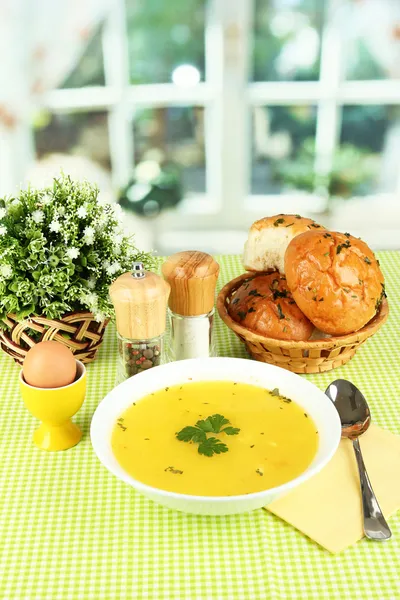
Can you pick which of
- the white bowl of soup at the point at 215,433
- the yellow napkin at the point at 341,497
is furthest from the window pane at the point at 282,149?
the yellow napkin at the point at 341,497

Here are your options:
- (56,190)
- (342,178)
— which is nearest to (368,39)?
(342,178)

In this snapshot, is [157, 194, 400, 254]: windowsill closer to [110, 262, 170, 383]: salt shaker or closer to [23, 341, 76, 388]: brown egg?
[110, 262, 170, 383]: salt shaker

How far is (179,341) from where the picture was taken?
1335 mm

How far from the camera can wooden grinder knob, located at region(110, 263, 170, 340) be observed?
116 centimetres

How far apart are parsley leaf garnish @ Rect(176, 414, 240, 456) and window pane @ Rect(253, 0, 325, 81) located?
308 centimetres

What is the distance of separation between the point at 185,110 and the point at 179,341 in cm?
280

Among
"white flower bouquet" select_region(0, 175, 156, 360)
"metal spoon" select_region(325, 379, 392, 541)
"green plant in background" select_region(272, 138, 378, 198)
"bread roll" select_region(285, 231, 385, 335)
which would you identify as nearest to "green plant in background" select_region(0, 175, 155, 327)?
"white flower bouquet" select_region(0, 175, 156, 360)

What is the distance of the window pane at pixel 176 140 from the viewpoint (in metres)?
3.89

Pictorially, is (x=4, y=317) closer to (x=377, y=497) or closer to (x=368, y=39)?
(x=377, y=497)

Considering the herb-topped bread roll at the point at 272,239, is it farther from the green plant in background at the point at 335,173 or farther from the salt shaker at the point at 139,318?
the green plant in background at the point at 335,173

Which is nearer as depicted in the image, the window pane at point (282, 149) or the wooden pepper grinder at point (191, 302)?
the wooden pepper grinder at point (191, 302)

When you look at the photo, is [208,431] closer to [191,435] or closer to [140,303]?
[191,435]

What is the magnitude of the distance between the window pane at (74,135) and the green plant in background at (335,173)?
102cm

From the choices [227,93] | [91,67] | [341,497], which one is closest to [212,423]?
[341,497]
